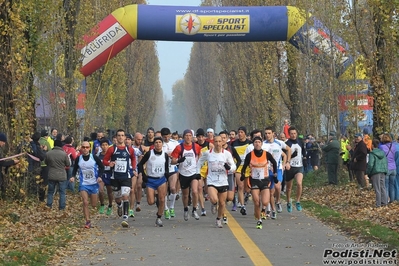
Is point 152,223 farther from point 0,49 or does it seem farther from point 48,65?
point 48,65

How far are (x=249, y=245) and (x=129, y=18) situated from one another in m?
16.8

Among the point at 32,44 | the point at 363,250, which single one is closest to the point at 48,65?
the point at 32,44

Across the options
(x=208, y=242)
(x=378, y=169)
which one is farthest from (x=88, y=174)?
(x=378, y=169)

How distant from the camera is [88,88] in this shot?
36.2 m

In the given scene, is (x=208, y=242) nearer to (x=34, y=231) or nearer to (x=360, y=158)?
(x=34, y=231)

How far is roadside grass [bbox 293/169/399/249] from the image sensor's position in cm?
1468

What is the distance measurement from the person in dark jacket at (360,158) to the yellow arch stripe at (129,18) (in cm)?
947

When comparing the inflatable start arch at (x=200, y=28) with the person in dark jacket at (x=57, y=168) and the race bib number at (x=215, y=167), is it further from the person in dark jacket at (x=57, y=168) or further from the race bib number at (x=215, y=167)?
the race bib number at (x=215, y=167)

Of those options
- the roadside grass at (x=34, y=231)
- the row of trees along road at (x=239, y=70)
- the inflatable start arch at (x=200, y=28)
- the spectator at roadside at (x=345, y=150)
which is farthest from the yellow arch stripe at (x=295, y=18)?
the roadside grass at (x=34, y=231)

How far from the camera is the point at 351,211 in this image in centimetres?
1969

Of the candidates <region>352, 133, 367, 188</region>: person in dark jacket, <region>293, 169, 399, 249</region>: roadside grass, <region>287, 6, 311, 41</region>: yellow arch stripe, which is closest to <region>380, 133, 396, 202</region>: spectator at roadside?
<region>293, 169, 399, 249</region>: roadside grass

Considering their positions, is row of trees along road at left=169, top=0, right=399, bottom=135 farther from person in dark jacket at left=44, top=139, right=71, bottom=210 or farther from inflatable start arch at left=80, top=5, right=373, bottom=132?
person in dark jacket at left=44, top=139, right=71, bottom=210

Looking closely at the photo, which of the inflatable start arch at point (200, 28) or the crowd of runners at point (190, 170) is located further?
the inflatable start arch at point (200, 28)

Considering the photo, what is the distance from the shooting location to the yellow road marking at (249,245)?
1136 centimetres
